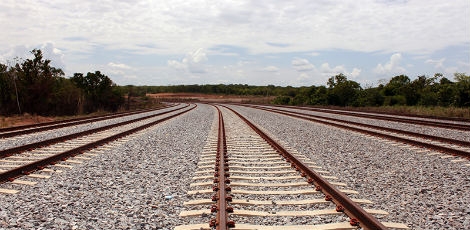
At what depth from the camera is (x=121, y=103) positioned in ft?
137

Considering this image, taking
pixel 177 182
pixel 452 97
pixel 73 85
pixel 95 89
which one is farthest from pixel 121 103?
pixel 177 182

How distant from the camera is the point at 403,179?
21.4 ft

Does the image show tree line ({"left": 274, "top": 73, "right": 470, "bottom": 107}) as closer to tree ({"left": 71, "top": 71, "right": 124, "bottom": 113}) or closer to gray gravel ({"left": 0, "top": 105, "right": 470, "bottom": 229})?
tree ({"left": 71, "top": 71, "right": 124, "bottom": 113})

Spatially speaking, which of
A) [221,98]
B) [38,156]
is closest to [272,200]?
[38,156]

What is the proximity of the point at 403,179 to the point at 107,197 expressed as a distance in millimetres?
4907

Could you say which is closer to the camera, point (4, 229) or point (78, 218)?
point (4, 229)

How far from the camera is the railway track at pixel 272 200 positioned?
4.11m

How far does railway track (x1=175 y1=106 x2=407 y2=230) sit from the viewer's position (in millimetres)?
4109

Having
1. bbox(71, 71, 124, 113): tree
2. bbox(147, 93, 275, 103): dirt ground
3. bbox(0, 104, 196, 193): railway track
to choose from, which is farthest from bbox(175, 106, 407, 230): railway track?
bbox(147, 93, 275, 103): dirt ground

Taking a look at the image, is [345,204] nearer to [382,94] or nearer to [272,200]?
[272,200]

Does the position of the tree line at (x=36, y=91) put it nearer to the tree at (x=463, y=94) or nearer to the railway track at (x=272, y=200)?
the railway track at (x=272, y=200)

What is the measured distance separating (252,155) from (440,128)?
10.7 metres

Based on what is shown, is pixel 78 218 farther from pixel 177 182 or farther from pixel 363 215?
pixel 363 215

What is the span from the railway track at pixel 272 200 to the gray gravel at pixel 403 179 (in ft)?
1.10
